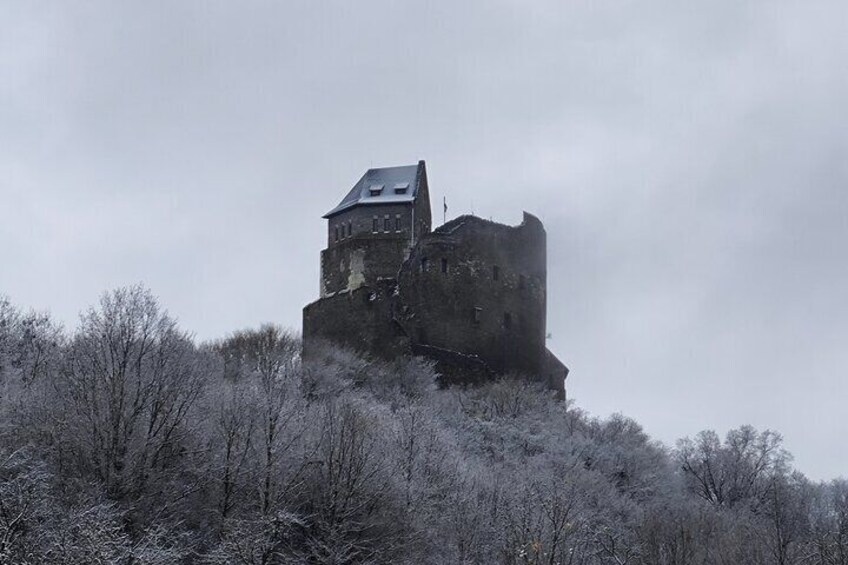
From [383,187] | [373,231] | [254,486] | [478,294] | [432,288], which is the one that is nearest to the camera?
[254,486]

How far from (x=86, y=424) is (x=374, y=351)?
26140 mm

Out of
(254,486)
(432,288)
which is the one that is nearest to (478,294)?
(432,288)

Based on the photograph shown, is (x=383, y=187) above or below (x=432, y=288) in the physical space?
above

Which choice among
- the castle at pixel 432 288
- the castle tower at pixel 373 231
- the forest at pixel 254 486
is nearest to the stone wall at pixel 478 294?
the castle at pixel 432 288

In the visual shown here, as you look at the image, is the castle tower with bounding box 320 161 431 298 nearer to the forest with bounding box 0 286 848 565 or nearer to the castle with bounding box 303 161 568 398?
the castle with bounding box 303 161 568 398

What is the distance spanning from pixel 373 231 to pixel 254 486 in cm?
2898

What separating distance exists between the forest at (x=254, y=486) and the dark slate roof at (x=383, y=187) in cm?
1729

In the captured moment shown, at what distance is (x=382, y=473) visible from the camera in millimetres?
32844

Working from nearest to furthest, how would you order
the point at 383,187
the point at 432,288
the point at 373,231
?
the point at 432,288
the point at 373,231
the point at 383,187

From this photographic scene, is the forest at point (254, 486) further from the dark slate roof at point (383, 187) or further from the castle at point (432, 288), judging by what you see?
the dark slate roof at point (383, 187)

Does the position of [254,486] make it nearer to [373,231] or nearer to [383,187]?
[373,231]

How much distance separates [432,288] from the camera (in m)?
56.5

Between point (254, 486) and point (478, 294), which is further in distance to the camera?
point (478, 294)

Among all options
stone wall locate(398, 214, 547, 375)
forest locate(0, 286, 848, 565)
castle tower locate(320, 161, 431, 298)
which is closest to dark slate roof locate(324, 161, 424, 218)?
castle tower locate(320, 161, 431, 298)
